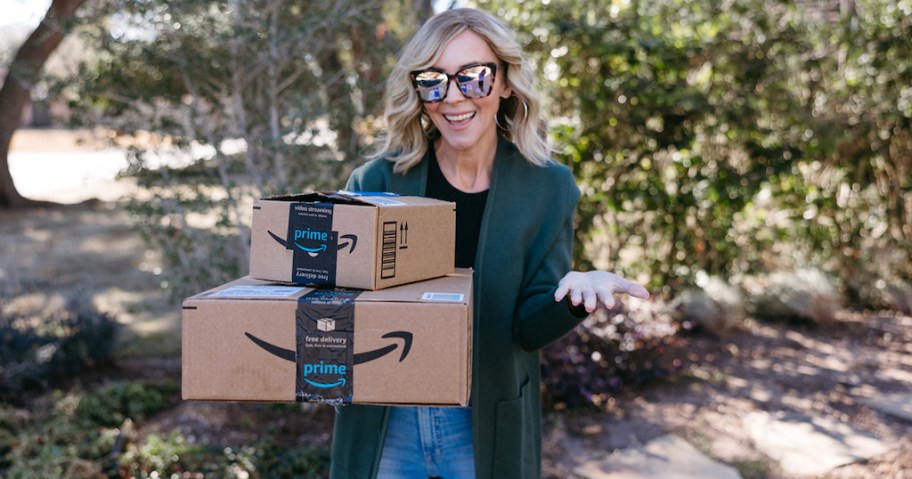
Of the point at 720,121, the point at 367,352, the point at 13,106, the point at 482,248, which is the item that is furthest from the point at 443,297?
the point at 13,106

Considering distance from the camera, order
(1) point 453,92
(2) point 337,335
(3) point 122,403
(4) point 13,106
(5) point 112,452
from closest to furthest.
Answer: (2) point 337,335 → (1) point 453,92 → (5) point 112,452 → (3) point 122,403 → (4) point 13,106

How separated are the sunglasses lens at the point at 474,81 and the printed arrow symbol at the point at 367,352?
0.69 metres

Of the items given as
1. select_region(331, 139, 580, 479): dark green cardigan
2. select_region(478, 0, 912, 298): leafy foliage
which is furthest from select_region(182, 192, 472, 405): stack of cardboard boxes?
select_region(478, 0, 912, 298): leafy foliage

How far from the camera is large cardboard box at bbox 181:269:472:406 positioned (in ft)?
4.65

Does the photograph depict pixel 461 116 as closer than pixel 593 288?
No

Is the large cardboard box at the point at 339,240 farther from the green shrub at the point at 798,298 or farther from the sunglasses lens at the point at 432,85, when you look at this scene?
the green shrub at the point at 798,298

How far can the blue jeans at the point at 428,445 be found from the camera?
1832mm

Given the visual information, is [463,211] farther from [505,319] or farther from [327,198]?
[327,198]

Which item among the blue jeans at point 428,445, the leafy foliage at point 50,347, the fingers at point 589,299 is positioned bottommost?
the leafy foliage at point 50,347

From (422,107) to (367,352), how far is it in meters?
0.81

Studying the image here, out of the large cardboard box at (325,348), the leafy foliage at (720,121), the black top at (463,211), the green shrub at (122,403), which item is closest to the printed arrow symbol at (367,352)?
the large cardboard box at (325,348)

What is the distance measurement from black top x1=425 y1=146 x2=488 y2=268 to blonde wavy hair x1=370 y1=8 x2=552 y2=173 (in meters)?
0.09

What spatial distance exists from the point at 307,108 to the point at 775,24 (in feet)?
10.7

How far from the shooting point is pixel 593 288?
1616 mm
